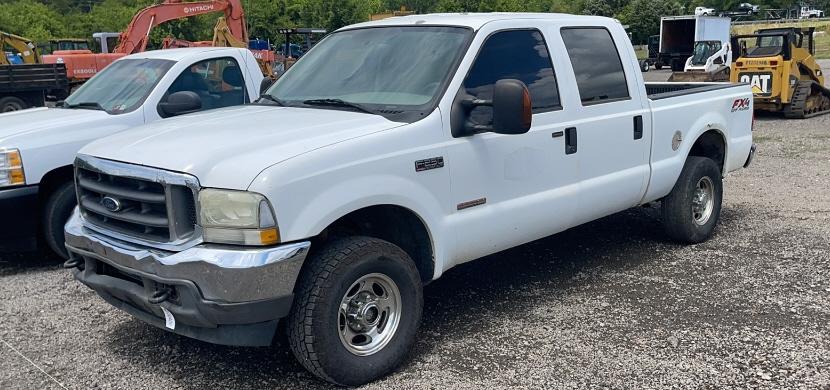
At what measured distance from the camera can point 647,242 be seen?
6922 mm

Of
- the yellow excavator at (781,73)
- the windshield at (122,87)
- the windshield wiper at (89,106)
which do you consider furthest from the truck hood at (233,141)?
the yellow excavator at (781,73)

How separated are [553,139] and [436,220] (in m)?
1.15

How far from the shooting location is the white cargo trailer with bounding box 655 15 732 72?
1426 inches

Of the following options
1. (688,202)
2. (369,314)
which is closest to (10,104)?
(688,202)

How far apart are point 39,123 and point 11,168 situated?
609 millimetres

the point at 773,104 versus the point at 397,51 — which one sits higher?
the point at 397,51

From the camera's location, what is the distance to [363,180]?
3.94m

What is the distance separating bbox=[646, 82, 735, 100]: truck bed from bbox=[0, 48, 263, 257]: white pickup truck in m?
3.90

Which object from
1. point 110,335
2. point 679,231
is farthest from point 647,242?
point 110,335

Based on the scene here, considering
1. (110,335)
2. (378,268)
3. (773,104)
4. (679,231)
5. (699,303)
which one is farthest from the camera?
(773,104)

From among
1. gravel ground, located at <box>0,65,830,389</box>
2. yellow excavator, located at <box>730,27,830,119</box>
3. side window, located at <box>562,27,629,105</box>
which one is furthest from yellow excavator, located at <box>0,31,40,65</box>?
side window, located at <box>562,27,629,105</box>

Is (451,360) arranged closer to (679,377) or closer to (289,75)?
(679,377)

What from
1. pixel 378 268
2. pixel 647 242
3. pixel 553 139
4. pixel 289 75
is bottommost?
pixel 647 242

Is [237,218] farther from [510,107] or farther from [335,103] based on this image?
[510,107]
